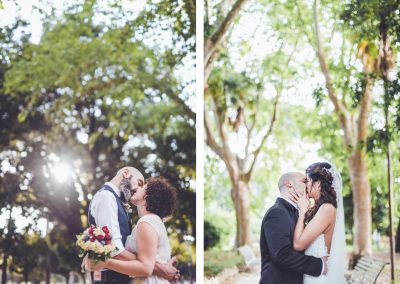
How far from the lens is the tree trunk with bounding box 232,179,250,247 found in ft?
17.9

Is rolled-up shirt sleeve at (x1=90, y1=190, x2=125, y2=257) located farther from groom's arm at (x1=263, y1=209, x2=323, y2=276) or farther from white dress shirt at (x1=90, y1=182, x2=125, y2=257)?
groom's arm at (x1=263, y1=209, x2=323, y2=276)

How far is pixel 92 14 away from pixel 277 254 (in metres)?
2.50

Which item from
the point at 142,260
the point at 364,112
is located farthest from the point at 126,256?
the point at 364,112

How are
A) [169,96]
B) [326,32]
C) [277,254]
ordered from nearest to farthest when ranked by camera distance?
[277,254] → [326,32] → [169,96]

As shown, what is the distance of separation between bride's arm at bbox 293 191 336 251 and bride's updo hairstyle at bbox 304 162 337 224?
3 centimetres

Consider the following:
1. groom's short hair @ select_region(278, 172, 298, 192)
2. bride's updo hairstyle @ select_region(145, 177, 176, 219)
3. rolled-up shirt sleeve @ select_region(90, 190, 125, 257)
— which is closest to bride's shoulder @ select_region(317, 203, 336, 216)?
groom's short hair @ select_region(278, 172, 298, 192)

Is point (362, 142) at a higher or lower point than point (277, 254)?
higher

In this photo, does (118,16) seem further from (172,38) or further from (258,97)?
(258,97)

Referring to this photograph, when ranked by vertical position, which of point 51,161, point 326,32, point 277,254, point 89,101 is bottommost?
point 277,254

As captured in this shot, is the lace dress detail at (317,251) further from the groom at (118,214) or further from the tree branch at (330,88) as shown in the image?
the groom at (118,214)

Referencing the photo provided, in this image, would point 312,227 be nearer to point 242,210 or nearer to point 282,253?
point 282,253

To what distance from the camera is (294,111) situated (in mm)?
5461

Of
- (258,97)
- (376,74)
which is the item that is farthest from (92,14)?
(376,74)

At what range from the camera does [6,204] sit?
5117 mm
